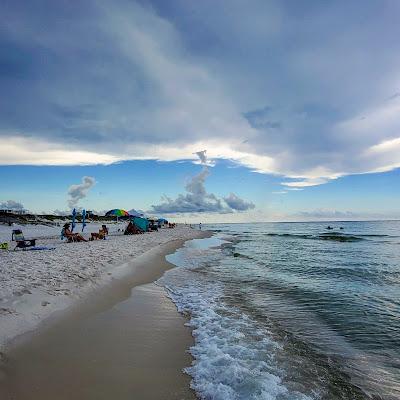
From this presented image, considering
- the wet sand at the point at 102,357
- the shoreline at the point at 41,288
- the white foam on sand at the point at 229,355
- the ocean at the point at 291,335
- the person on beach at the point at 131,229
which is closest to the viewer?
the wet sand at the point at 102,357

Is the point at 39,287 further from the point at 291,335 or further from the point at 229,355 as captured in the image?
the point at 291,335

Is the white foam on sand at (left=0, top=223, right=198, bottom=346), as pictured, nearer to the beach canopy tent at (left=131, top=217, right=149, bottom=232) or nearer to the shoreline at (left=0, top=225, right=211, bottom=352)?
the shoreline at (left=0, top=225, right=211, bottom=352)

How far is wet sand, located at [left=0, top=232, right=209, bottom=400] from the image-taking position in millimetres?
4711

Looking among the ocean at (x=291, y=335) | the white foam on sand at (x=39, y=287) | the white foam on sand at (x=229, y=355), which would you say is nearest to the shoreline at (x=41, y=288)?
the white foam on sand at (x=39, y=287)

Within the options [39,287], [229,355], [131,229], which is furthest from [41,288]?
[131,229]

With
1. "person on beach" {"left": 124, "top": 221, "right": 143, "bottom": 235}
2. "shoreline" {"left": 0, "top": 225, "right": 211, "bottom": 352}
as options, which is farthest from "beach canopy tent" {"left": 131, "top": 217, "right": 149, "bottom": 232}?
"shoreline" {"left": 0, "top": 225, "right": 211, "bottom": 352}

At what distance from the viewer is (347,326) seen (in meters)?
9.12

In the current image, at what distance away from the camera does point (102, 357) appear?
5.93m

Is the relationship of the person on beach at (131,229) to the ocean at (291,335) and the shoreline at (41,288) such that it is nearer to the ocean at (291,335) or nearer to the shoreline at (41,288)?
the ocean at (291,335)

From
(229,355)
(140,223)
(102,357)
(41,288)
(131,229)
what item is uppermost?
(140,223)

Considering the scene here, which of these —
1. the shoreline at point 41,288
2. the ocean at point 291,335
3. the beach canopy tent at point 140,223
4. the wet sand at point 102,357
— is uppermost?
the beach canopy tent at point 140,223

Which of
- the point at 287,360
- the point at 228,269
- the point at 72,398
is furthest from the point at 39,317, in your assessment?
the point at 228,269

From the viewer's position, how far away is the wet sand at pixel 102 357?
185 inches

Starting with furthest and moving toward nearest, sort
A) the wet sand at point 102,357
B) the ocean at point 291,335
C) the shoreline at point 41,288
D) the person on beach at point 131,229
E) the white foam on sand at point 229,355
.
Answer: the person on beach at point 131,229 < the shoreline at point 41,288 < the ocean at point 291,335 < the white foam on sand at point 229,355 < the wet sand at point 102,357
